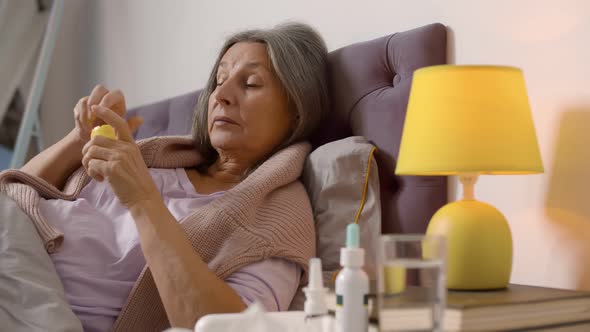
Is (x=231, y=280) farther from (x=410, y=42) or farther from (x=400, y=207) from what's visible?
(x=410, y=42)

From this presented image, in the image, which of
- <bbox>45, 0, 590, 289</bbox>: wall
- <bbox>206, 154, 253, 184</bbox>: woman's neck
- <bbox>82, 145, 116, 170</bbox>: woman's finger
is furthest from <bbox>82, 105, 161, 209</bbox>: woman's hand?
<bbox>45, 0, 590, 289</bbox>: wall

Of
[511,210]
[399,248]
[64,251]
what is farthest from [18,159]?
[399,248]

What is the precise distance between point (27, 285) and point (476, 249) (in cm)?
79

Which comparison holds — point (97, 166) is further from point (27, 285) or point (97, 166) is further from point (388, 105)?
point (388, 105)

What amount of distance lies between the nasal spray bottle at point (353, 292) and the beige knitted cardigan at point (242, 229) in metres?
0.48

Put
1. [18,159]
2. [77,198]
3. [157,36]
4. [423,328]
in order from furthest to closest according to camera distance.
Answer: [18,159] → [157,36] → [77,198] → [423,328]

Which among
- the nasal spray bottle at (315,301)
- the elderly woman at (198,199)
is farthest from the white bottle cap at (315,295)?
the elderly woman at (198,199)

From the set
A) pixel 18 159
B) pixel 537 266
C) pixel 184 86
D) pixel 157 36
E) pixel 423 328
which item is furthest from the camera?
pixel 18 159

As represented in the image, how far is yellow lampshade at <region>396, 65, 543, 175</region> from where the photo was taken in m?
1.01

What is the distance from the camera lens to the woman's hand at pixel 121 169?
1316 millimetres

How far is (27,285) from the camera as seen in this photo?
1286 mm

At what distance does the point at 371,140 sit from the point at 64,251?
67cm

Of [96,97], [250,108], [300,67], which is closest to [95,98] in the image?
[96,97]

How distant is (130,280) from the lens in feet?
4.70
